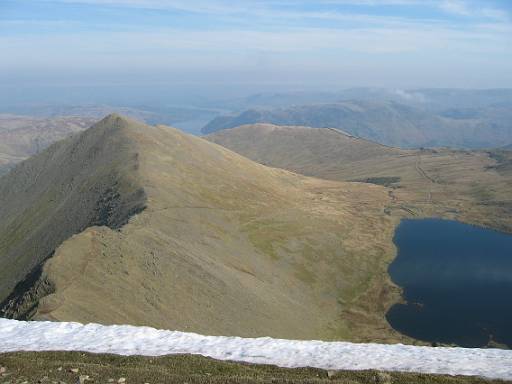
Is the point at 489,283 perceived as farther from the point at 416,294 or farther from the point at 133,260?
the point at 133,260

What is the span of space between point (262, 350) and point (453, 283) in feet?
352

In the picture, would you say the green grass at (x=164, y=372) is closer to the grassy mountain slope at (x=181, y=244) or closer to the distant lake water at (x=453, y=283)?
the grassy mountain slope at (x=181, y=244)

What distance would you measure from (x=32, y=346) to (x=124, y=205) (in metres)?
83.9

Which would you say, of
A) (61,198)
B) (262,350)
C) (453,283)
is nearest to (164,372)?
(262,350)

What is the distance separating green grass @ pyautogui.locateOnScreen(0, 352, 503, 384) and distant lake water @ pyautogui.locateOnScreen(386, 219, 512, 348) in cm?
7234

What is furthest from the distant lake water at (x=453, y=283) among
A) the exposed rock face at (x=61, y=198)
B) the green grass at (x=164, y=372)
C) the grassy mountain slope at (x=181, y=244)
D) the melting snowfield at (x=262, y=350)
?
the green grass at (x=164, y=372)

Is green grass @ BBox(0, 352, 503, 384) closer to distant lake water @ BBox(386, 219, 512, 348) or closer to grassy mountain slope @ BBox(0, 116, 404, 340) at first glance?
grassy mountain slope @ BBox(0, 116, 404, 340)

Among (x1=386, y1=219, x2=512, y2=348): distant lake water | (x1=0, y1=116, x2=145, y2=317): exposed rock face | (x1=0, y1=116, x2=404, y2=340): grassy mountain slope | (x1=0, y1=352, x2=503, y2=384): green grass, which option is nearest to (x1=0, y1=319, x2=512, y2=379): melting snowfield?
(x1=0, y1=352, x2=503, y2=384): green grass

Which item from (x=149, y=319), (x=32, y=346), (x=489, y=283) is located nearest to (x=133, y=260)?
(x=149, y=319)

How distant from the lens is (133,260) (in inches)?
2872

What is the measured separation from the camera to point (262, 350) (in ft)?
Result: 105

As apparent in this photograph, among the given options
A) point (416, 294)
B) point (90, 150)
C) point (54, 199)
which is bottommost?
point (416, 294)

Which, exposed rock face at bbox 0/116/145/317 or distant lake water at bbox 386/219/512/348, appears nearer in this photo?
distant lake water at bbox 386/219/512/348

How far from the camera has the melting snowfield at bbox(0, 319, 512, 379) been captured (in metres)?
29.7
